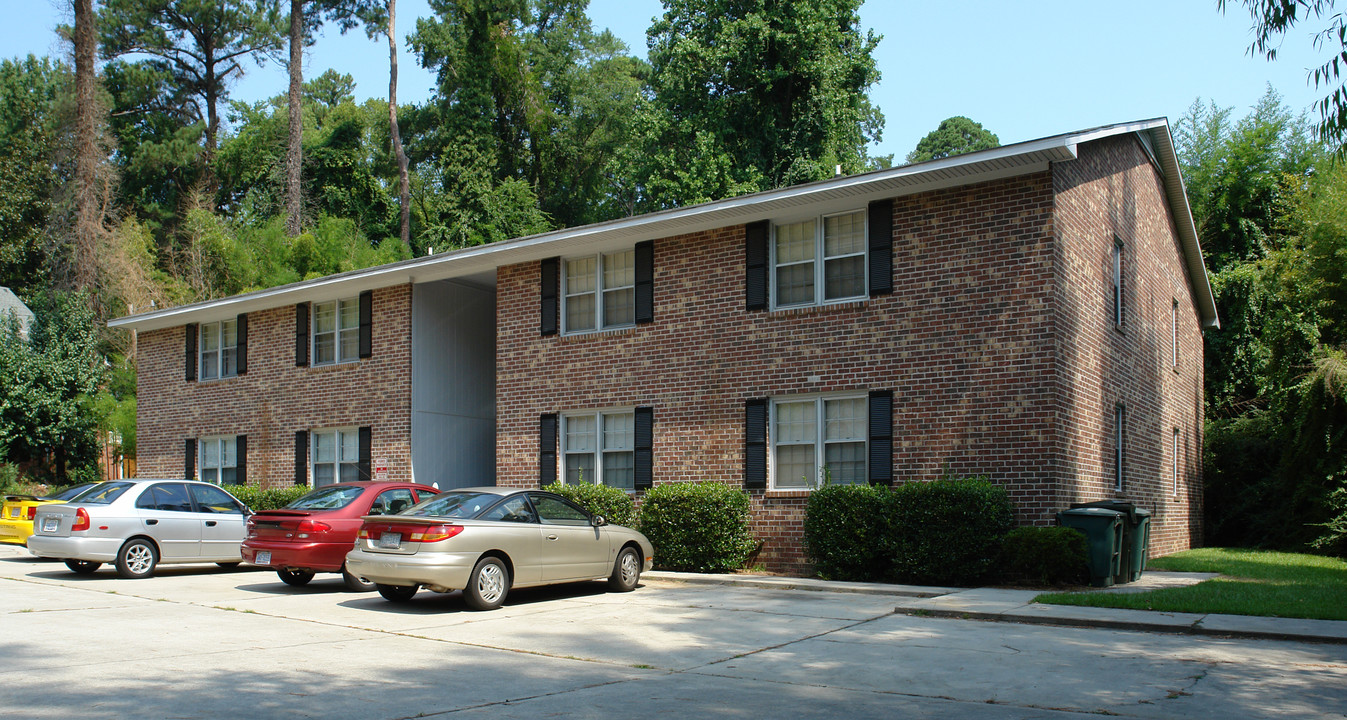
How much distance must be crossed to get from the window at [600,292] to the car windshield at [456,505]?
21.4ft

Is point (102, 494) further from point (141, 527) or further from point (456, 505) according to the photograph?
point (456, 505)

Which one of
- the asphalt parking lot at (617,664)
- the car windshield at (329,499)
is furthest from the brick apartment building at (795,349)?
the car windshield at (329,499)

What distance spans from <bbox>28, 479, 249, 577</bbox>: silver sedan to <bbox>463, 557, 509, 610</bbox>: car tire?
22.0 feet

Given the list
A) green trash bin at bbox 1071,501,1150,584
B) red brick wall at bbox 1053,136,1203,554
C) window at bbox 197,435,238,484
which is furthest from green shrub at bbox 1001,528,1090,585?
window at bbox 197,435,238,484

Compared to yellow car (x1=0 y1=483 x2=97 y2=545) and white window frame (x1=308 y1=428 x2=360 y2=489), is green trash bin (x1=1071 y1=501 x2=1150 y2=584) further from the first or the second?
yellow car (x1=0 y1=483 x2=97 y2=545)

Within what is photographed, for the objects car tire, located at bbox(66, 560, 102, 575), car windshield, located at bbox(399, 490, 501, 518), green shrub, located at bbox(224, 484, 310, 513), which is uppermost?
car windshield, located at bbox(399, 490, 501, 518)

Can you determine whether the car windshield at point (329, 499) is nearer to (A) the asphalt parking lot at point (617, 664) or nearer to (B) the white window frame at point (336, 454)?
(A) the asphalt parking lot at point (617, 664)

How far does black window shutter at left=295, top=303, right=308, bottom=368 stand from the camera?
929 inches

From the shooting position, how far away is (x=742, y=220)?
17.0 m

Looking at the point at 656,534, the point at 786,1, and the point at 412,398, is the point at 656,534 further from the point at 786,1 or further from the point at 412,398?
the point at 786,1

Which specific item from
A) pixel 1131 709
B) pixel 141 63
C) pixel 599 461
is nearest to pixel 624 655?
pixel 1131 709

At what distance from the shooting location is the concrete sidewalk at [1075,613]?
382 inches

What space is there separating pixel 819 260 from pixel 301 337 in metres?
12.9

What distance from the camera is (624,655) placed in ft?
30.1
